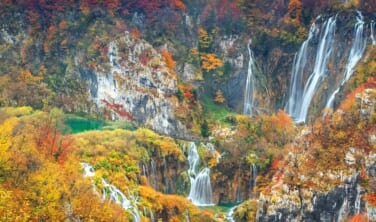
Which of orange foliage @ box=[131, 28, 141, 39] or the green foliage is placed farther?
orange foliage @ box=[131, 28, 141, 39]

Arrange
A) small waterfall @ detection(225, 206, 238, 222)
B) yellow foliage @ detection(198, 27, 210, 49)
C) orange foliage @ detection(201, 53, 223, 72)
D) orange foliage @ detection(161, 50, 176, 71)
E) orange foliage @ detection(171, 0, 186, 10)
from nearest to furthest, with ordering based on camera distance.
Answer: small waterfall @ detection(225, 206, 238, 222)
orange foliage @ detection(161, 50, 176, 71)
orange foliage @ detection(201, 53, 223, 72)
yellow foliage @ detection(198, 27, 210, 49)
orange foliage @ detection(171, 0, 186, 10)

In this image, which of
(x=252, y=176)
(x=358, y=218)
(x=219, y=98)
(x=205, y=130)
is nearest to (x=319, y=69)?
(x=219, y=98)

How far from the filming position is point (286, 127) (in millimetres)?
48656

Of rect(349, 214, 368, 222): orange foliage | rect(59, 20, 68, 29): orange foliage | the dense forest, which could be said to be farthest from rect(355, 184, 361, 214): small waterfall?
rect(59, 20, 68, 29): orange foliage

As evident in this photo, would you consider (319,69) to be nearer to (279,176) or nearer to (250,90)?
(250,90)

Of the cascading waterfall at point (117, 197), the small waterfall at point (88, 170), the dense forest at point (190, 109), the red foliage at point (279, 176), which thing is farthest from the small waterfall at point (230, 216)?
the small waterfall at point (88, 170)

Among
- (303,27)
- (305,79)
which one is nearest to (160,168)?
(305,79)

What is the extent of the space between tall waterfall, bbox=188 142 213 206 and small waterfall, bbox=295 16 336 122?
14.1 metres

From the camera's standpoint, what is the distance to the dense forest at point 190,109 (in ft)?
108

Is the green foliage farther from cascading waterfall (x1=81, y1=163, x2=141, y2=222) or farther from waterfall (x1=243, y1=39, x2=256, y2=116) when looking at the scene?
cascading waterfall (x1=81, y1=163, x2=141, y2=222)

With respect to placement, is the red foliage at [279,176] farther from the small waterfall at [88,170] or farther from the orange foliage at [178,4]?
the orange foliage at [178,4]

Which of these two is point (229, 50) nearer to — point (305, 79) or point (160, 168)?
point (305, 79)

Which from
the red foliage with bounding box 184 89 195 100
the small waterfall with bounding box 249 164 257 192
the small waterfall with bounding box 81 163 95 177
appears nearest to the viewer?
the small waterfall with bounding box 81 163 95 177

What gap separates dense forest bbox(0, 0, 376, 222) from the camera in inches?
1293
